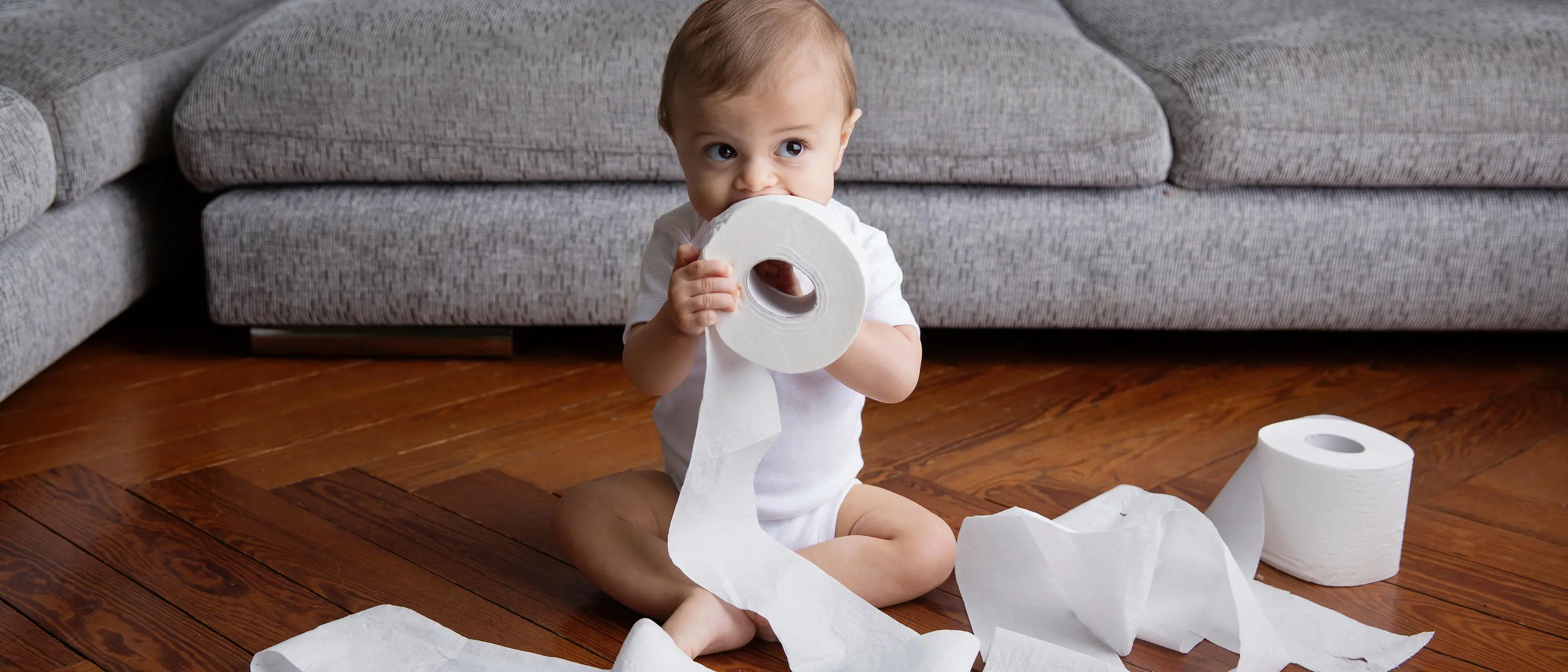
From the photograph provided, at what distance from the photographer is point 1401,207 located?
1.69 metres

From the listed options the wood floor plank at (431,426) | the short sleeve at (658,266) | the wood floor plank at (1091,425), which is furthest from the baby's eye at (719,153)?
the wood floor plank at (431,426)

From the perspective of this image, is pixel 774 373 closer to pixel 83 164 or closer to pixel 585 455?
pixel 585 455

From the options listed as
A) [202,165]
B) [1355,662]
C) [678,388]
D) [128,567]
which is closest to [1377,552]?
[1355,662]

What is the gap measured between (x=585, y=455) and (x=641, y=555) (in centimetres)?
41

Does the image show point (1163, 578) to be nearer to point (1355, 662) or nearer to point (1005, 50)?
point (1355, 662)

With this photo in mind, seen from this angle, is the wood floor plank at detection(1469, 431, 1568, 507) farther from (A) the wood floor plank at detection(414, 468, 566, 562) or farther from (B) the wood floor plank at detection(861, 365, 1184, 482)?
(A) the wood floor plank at detection(414, 468, 566, 562)

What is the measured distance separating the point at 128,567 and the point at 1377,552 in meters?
1.09

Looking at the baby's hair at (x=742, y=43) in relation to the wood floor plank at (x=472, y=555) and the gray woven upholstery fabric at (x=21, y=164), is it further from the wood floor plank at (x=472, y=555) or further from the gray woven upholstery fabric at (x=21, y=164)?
the gray woven upholstery fabric at (x=21, y=164)

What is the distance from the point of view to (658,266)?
107 cm

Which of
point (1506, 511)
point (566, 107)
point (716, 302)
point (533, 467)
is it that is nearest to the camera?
point (716, 302)

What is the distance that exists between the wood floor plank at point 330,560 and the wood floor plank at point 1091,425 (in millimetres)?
516

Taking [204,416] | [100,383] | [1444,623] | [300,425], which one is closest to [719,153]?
[1444,623]

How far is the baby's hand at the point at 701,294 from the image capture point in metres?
0.90

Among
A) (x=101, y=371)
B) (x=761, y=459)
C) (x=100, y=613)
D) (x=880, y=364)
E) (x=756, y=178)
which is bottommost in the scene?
(x=101, y=371)
